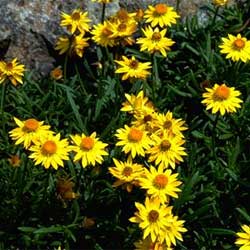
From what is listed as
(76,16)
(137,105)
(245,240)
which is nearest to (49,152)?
(137,105)

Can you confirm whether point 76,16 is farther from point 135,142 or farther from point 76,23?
point 135,142

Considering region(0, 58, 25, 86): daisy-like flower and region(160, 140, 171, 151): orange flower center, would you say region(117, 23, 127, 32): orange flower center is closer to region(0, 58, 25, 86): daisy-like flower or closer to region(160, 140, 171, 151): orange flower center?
region(0, 58, 25, 86): daisy-like flower

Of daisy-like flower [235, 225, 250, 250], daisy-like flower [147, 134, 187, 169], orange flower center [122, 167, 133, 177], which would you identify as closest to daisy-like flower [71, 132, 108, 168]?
orange flower center [122, 167, 133, 177]

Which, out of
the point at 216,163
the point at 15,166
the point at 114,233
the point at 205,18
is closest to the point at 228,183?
the point at 216,163

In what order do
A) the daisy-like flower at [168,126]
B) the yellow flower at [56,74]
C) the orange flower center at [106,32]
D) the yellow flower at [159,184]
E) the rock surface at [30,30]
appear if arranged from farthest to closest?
the rock surface at [30,30], the yellow flower at [56,74], the orange flower center at [106,32], the daisy-like flower at [168,126], the yellow flower at [159,184]

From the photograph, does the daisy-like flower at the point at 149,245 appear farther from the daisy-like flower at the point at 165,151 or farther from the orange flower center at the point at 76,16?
the orange flower center at the point at 76,16

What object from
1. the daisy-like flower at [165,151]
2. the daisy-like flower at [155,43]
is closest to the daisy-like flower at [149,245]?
the daisy-like flower at [165,151]

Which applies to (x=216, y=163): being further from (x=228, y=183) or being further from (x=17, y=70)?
(x=17, y=70)
